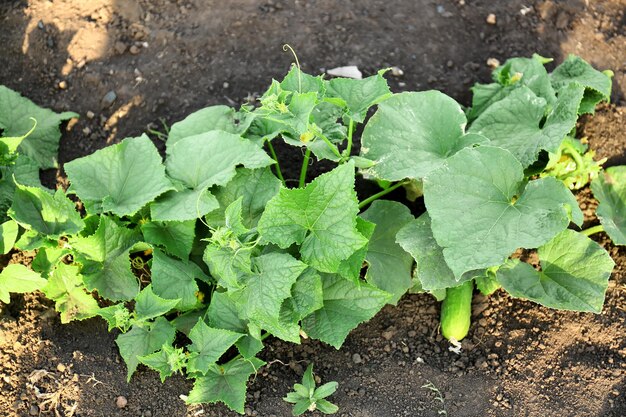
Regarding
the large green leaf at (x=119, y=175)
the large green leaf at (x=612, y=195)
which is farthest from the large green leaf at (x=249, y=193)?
the large green leaf at (x=612, y=195)

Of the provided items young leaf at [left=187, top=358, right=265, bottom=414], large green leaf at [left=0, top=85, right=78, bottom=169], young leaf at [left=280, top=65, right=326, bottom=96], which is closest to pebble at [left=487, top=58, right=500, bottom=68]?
young leaf at [left=280, top=65, right=326, bottom=96]

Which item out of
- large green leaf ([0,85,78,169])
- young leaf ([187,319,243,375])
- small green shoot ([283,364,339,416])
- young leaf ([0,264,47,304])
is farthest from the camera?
large green leaf ([0,85,78,169])

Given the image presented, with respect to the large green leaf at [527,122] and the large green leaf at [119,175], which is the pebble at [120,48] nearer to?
the large green leaf at [119,175]

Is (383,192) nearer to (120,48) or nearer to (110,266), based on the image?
(110,266)

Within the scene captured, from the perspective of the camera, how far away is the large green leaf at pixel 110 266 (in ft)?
11.6

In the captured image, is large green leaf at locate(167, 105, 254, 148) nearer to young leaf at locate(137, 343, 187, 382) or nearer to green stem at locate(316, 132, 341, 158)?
green stem at locate(316, 132, 341, 158)

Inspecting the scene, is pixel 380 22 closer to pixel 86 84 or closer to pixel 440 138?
pixel 440 138

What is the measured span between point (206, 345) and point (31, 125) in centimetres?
181

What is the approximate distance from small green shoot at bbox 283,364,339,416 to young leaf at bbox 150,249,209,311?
2.15 ft

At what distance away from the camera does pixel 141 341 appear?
349 cm

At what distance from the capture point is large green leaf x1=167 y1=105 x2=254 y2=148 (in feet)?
12.8

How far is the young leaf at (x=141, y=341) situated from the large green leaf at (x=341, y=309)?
0.67 metres

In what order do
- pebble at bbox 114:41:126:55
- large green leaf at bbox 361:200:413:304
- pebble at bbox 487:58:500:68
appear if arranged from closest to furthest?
large green leaf at bbox 361:200:413:304
pebble at bbox 114:41:126:55
pebble at bbox 487:58:500:68

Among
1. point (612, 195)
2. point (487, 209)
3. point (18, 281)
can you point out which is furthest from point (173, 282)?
point (612, 195)
